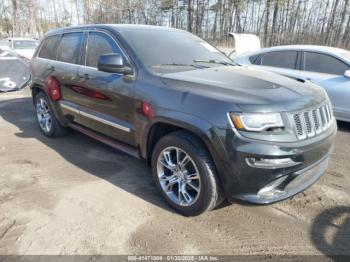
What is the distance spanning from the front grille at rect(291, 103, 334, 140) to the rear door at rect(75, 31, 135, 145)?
1.65 m

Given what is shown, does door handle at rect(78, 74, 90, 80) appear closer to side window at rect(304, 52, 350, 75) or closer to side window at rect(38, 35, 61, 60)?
side window at rect(38, 35, 61, 60)

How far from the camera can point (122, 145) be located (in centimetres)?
361

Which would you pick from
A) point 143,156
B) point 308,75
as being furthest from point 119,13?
point 143,156

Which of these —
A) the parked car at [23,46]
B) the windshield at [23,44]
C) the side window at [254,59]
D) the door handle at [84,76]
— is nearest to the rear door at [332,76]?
the side window at [254,59]

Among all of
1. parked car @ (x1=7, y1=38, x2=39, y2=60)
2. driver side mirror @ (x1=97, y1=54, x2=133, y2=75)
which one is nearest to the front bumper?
driver side mirror @ (x1=97, y1=54, x2=133, y2=75)

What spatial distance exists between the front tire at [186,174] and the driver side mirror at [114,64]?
88 centimetres

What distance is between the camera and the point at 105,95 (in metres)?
3.54

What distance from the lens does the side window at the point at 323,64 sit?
553 centimetres

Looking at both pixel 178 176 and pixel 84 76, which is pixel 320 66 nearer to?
pixel 178 176

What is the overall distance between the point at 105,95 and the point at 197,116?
4.76ft

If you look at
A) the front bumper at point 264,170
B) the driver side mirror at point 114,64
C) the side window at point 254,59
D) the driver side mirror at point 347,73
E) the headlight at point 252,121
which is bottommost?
the front bumper at point 264,170

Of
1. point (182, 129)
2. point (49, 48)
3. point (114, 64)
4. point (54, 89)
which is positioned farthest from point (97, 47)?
point (182, 129)

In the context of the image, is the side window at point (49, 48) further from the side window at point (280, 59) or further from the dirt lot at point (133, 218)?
the side window at point (280, 59)

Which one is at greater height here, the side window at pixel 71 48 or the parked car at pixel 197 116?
the side window at pixel 71 48
